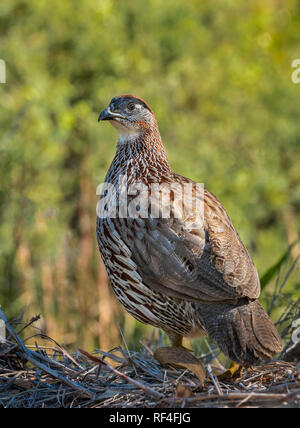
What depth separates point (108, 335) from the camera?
6027 millimetres

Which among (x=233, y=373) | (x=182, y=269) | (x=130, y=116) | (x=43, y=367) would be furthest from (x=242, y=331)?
(x=130, y=116)

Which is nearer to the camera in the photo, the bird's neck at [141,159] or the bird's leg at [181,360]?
the bird's leg at [181,360]

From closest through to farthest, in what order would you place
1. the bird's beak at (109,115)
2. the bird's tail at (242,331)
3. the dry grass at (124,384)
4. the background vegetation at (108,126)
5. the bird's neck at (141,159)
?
the dry grass at (124,384)
the bird's tail at (242,331)
the bird's neck at (141,159)
the bird's beak at (109,115)
the background vegetation at (108,126)

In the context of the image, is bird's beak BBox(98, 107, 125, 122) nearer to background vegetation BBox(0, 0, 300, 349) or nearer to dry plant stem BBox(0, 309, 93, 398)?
dry plant stem BBox(0, 309, 93, 398)

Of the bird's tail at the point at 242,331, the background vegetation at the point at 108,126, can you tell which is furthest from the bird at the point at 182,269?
the background vegetation at the point at 108,126

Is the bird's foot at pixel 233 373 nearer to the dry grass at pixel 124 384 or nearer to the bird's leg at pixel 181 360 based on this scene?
the dry grass at pixel 124 384

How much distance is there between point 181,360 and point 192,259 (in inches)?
22.2

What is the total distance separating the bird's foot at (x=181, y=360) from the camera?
2848mm

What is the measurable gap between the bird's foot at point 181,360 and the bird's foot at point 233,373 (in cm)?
23

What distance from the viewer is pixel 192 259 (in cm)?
324

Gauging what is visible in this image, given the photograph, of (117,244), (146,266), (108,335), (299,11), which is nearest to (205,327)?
(146,266)

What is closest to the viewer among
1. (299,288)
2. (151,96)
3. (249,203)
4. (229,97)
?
(299,288)

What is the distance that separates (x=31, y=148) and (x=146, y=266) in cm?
345

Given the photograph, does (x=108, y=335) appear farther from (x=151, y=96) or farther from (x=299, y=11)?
(x=299, y=11)
